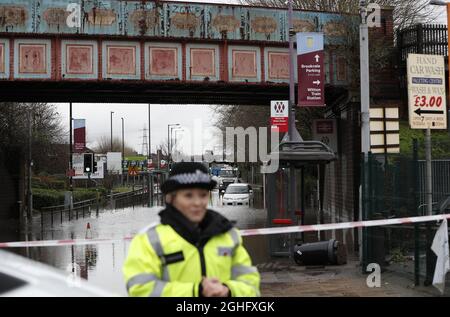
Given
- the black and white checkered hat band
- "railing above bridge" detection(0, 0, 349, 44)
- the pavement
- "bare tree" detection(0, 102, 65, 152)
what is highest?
"railing above bridge" detection(0, 0, 349, 44)

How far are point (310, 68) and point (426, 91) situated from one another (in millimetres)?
9619

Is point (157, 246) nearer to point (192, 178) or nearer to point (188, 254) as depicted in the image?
point (188, 254)

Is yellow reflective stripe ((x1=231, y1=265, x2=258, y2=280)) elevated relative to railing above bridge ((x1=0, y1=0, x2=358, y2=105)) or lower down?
lower down

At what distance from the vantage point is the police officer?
339 centimetres

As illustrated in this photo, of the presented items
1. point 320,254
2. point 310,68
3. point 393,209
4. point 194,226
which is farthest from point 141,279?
point 310,68

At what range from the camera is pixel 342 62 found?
899 inches

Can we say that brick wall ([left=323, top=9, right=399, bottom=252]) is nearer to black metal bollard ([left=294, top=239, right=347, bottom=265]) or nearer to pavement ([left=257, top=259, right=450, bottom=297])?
black metal bollard ([left=294, top=239, right=347, bottom=265])

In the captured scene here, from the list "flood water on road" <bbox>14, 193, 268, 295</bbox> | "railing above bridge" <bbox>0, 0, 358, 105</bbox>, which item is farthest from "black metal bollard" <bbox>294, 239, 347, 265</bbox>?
"railing above bridge" <bbox>0, 0, 358, 105</bbox>

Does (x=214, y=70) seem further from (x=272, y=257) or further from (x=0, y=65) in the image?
(x=272, y=257)

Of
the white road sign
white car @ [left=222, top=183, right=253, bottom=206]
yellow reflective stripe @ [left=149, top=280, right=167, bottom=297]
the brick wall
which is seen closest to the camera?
yellow reflective stripe @ [left=149, top=280, right=167, bottom=297]

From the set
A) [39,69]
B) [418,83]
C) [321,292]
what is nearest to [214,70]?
[39,69]
